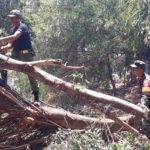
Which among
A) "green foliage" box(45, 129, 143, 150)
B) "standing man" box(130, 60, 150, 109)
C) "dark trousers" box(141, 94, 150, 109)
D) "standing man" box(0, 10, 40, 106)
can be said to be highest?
"standing man" box(0, 10, 40, 106)

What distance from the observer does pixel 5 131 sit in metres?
5.93

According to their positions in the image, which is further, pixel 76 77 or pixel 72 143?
pixel 76 77

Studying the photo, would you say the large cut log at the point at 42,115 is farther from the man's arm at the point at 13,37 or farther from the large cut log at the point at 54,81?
the man's arm at the point at 13,37

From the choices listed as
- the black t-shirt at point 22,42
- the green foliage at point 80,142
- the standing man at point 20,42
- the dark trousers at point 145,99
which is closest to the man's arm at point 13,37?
the standing man at point 20,42

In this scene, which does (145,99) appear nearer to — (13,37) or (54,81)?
(54,81)

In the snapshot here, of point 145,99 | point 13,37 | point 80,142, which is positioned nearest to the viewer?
point 80,142

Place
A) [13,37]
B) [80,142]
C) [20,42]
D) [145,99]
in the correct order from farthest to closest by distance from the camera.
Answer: [20,42]
[13,37]
[145,99]
[80,142]

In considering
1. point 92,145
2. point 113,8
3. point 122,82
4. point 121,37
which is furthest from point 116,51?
point 92,145

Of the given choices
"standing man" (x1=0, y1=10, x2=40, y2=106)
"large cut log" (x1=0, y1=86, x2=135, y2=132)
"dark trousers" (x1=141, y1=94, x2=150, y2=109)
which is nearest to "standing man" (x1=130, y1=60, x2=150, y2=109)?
"dark trousers" (x1=141, y1=94, x2=150, y2=109)

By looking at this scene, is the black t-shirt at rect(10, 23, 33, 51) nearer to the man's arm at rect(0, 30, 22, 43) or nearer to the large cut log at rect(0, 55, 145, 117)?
the man's arm at rect(0, 30, 22, 43)

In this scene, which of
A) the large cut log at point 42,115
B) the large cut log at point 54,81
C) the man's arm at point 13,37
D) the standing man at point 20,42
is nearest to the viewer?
the large cut log at point 42,115

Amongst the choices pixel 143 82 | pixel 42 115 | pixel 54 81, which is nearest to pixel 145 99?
pixel 143 82

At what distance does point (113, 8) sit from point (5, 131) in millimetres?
8313

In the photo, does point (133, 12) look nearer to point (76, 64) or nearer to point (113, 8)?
point (113, 8)
